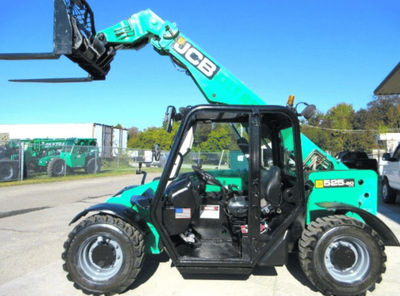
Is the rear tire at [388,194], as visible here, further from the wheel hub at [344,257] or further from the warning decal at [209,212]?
the warning decal at [209,212]

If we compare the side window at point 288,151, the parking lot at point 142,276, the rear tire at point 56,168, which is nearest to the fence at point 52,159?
the rear tire at point 56,168

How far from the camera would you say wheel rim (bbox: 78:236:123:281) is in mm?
3660

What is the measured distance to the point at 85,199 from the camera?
36.3 ft

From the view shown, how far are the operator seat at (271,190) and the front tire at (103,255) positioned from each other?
1.54 metres

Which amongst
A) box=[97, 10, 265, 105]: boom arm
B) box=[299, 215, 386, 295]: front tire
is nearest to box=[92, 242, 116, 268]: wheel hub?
box=[299, 215, 386, 295]: front tire

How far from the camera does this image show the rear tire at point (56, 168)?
1861cm

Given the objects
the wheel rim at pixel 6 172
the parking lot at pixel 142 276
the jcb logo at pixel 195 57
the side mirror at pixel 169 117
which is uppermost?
the jcb logo at pixel 195 57

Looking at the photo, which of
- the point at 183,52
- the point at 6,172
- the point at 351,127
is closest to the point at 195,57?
the point at 183,52

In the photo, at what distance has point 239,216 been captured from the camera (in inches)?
157

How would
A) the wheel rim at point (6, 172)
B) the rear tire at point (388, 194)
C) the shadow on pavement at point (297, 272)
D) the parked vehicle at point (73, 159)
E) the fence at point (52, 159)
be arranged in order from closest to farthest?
the shadow on pavement at point (297, 272) < the rear tire at point (388, 194) < the wheel rim at point (6, 172) < the fence at point (52, 159) < the parked vehicle at point (73, 159)

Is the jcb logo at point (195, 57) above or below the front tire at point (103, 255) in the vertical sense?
above

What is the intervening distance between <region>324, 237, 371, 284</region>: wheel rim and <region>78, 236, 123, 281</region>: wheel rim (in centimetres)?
242

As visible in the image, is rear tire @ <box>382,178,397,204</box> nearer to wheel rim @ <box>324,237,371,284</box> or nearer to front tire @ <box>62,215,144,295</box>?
wheel rim @ <box>324,237,371,284</box>

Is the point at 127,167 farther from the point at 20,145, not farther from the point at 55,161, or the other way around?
the point at 20,145
